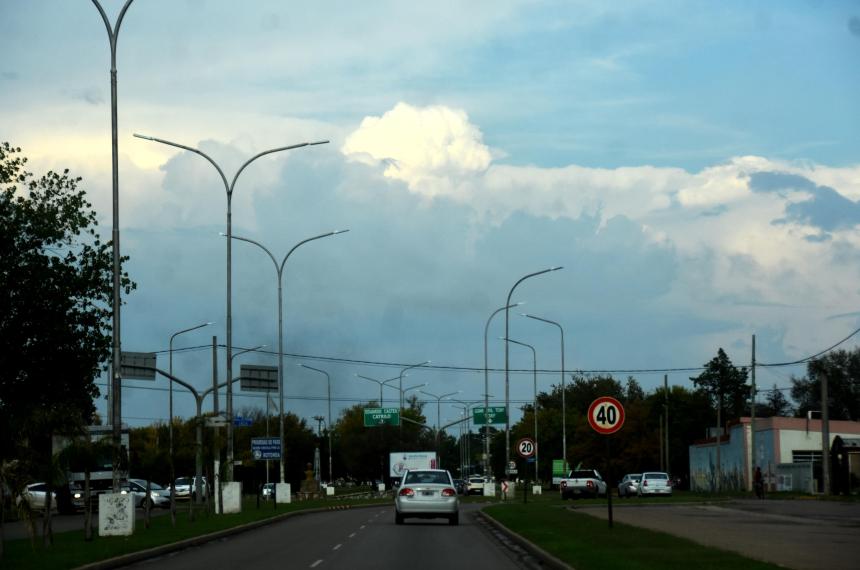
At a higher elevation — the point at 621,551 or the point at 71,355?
the point at 71,355

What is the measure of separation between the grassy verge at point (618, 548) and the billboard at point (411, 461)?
60352 mm

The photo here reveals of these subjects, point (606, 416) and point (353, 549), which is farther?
point (606, 416)

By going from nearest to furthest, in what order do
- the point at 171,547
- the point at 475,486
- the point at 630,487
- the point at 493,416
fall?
the point at 171,547, the point at 630,487, the point at 493,416, the point at 475,486

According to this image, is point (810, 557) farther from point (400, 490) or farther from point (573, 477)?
point (573, 477)

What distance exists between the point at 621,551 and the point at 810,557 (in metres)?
3.30

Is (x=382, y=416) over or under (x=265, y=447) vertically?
over

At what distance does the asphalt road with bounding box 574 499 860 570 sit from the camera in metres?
21.9

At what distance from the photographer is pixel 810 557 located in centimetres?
2191

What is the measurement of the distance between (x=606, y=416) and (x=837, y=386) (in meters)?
119

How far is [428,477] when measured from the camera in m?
39.1

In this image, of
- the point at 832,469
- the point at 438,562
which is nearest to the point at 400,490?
the point at 438,562

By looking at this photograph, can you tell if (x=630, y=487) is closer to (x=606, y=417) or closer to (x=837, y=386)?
(x=606, y=417)

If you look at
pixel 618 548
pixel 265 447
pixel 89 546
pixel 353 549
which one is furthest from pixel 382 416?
pixel 618 548

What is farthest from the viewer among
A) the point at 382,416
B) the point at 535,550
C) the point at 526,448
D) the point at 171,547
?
the point at 382,416
